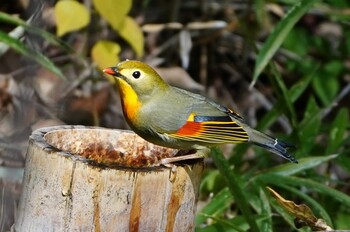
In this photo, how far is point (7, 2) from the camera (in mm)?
5781

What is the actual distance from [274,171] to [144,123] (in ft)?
3.96

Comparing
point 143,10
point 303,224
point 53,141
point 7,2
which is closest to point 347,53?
point 143,10

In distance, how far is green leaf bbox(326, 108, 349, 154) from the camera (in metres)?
4.76

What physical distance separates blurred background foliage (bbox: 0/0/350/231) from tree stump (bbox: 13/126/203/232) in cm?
69

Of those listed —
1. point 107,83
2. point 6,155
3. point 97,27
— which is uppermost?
point 97,27

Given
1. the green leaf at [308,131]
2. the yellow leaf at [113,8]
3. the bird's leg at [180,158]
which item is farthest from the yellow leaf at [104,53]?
the bird's leg at [180,158]

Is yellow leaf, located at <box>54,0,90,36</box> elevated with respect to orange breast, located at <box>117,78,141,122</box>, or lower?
elevated

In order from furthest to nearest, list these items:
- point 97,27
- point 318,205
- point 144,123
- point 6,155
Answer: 1. point 97,27
2. point 6,155
3. point 318,205
4. point 144,123

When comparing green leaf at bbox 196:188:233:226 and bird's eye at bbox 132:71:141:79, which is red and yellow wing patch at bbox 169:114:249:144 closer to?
bird's eye at bbox 132:71:141:79

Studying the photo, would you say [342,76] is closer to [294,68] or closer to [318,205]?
[294,68]

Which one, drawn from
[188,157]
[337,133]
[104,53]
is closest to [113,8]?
[104,53]

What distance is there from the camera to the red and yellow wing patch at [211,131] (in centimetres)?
333

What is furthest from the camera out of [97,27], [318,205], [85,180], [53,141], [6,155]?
[97,27]

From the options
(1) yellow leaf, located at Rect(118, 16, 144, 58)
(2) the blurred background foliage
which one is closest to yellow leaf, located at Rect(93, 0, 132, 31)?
(2) the blurred background foliage
